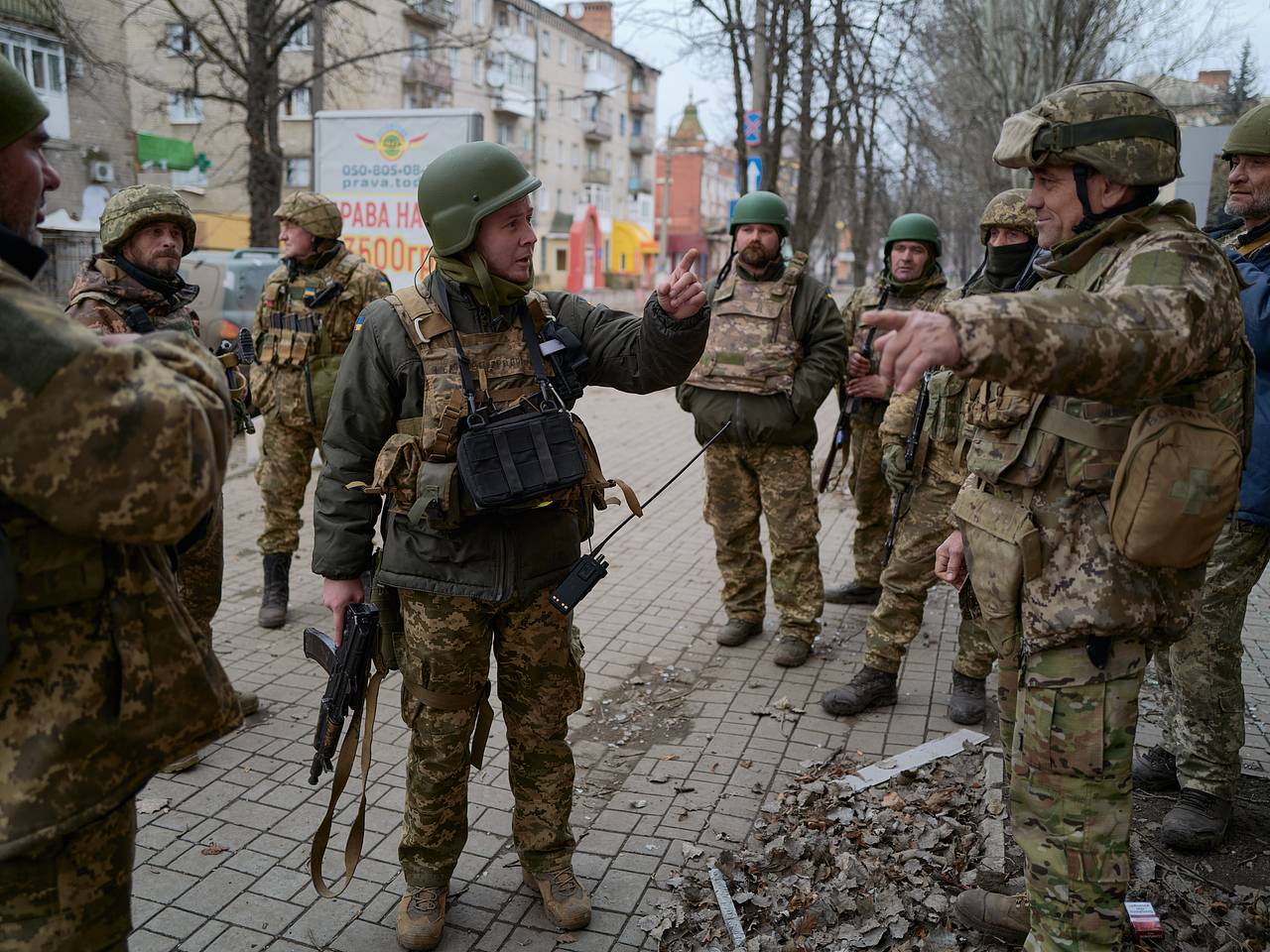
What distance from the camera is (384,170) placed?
10055 millimetres

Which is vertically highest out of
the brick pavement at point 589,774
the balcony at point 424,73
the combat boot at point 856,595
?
the balcony at point 424,73

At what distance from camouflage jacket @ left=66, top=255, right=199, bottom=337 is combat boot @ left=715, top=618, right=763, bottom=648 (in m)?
3.23

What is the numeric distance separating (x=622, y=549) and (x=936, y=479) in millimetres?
3406

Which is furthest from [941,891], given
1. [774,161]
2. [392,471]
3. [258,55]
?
[258,55]

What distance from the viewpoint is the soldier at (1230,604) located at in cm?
340

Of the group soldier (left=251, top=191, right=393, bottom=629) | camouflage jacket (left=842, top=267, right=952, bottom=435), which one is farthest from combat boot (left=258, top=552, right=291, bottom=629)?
camouflage jacket (left=842, top=267, right=952, bottom=435)

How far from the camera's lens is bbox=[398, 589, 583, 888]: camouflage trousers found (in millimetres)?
3064

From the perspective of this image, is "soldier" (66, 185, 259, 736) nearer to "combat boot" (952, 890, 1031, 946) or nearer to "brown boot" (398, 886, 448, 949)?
"brown boot" (398, 886, 448, 949)

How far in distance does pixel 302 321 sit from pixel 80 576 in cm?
431

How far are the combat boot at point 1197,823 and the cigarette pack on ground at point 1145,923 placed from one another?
0.60 meters

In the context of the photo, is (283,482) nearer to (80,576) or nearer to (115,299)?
(115,299)

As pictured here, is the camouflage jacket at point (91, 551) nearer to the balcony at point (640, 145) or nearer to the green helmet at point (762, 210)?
the green helmet at point (762, 210)

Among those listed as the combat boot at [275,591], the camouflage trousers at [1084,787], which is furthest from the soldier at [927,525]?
the combat boot at [275,591]

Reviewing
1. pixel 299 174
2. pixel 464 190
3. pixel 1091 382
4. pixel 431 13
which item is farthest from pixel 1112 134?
pixel 299 174
